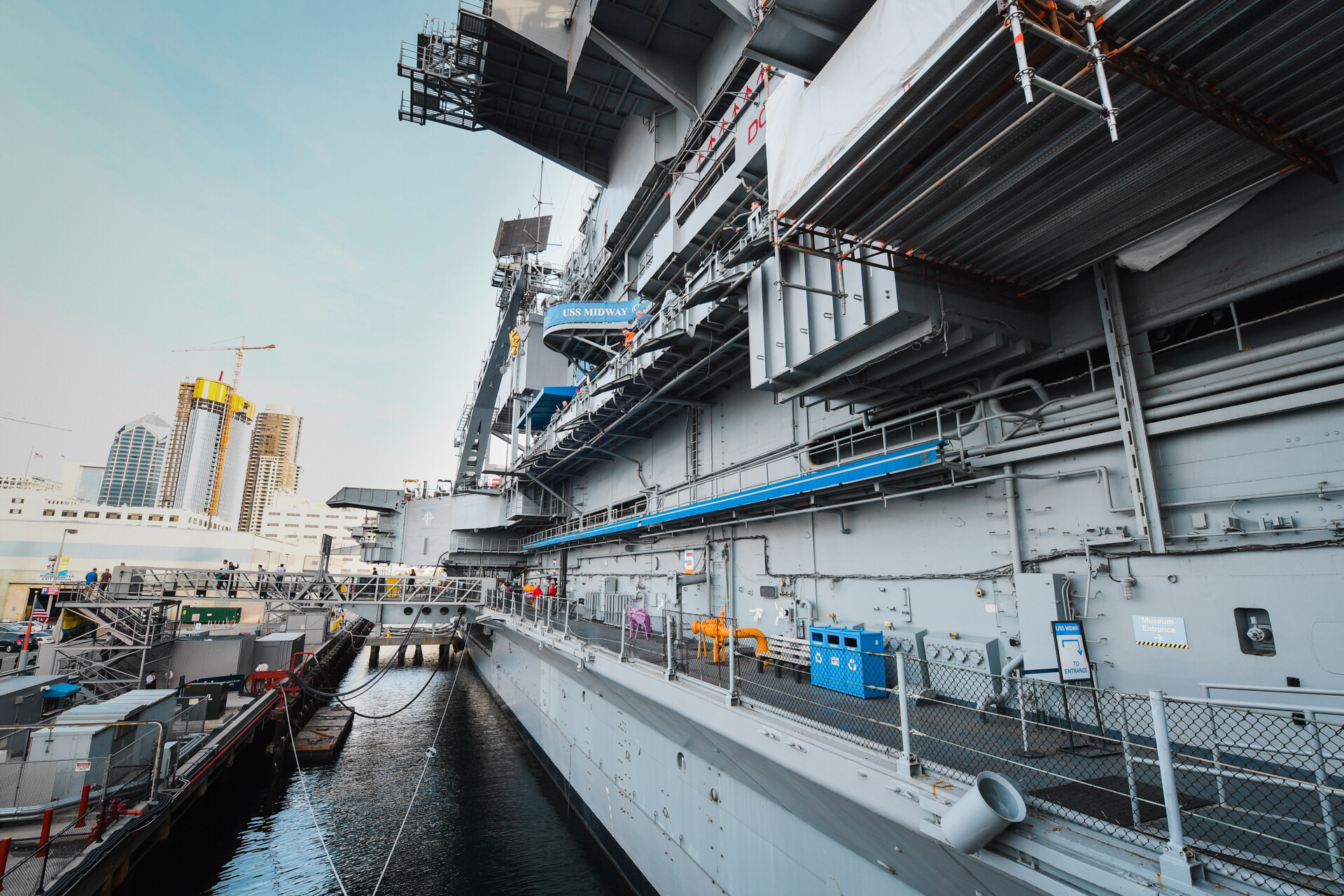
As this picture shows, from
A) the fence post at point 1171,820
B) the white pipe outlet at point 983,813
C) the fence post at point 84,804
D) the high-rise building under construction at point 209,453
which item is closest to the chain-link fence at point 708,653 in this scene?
the white pipe outlet at point 983,813

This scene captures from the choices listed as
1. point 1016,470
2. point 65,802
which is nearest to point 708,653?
point 1016,470

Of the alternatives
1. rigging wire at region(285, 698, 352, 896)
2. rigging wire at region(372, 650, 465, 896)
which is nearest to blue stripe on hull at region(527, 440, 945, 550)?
rigging wire at region(372, 650, 465, 896)

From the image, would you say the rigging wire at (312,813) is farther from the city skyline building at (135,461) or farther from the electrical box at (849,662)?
the city skyline building at (135,461)

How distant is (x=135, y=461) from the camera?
17688 cm

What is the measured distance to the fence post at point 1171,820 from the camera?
3.20 m

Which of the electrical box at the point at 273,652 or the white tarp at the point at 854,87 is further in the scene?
the electrical box at the point at 273,652

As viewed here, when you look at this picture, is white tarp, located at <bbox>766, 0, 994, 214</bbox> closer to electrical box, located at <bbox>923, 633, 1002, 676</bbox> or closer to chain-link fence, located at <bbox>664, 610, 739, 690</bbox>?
chain-link fence, located at <bbox>664, 610, 739, 690</bbox>

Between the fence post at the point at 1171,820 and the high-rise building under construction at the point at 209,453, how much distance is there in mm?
161598

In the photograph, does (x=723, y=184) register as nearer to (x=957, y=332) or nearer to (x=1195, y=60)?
(x=957, y=332)

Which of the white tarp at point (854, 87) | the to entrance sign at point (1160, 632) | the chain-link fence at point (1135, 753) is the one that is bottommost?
the chain-link fence at point (1135, 753)

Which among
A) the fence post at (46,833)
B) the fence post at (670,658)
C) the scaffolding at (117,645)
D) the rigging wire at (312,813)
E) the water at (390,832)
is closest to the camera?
the fence post at (46,833)

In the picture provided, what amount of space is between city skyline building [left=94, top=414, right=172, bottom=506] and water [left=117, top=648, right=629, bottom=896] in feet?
666

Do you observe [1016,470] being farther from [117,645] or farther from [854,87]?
[117,645]

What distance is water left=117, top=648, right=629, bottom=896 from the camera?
11.9 m
